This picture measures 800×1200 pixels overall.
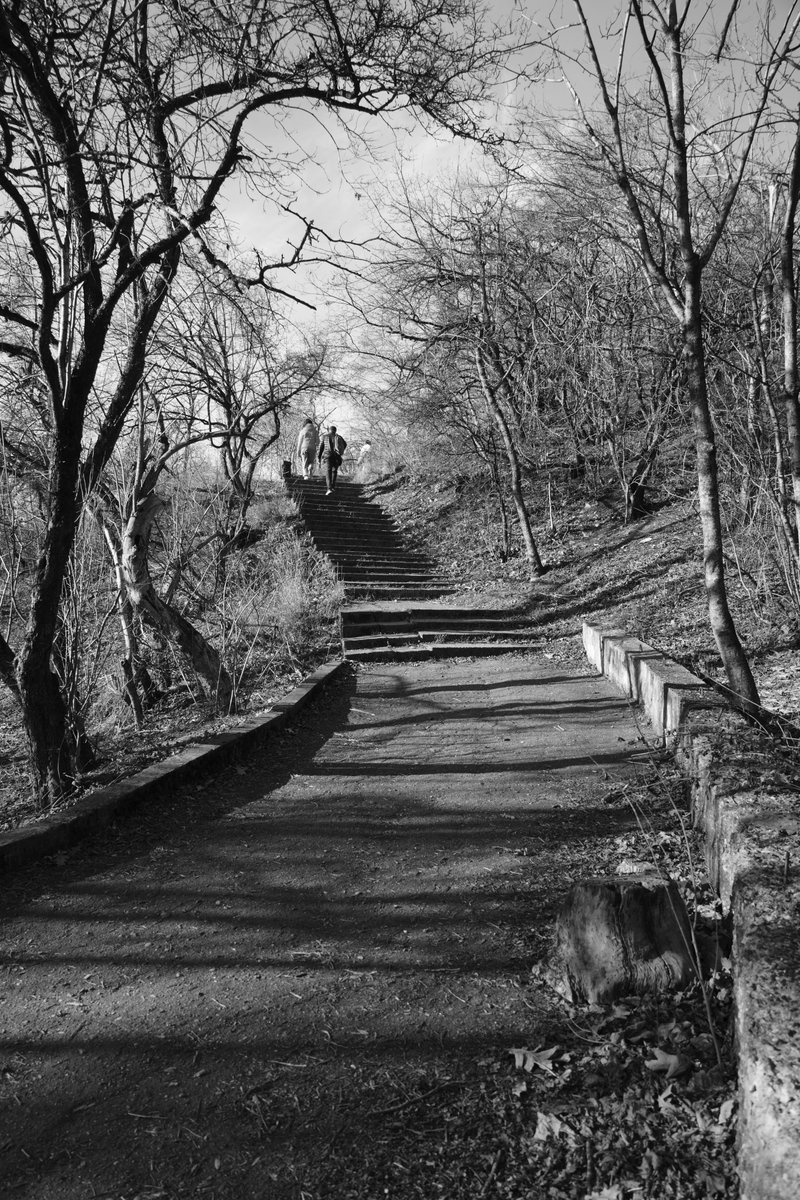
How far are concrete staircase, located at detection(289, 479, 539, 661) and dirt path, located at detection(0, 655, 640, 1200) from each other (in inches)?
217

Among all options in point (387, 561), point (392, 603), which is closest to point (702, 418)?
point (392, 603)

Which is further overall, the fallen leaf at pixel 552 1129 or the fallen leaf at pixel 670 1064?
the fallen leaf at pixel 670 1064

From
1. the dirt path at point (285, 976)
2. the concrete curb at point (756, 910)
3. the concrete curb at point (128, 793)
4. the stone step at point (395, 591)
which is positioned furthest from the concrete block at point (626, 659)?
the stone step at point (395, 591)

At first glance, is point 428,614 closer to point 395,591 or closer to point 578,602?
point 395,591

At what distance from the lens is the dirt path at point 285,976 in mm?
2160

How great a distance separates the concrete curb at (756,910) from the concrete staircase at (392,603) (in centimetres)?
618

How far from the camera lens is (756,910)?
2408 millimetres

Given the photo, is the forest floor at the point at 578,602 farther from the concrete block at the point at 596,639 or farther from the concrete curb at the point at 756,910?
the concrete curb at the point at 756,910

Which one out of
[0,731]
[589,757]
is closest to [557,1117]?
[589,757]

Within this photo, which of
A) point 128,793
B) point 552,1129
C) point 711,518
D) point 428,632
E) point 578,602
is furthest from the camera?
point 578,602

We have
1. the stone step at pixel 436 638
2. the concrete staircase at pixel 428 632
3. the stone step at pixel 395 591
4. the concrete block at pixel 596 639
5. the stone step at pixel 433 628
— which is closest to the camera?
the concrete block at pixel 596 639

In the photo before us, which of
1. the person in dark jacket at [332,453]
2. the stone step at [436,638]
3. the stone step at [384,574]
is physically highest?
the person in dark jacket at [332,453]

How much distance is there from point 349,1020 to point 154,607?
6779 millimetres

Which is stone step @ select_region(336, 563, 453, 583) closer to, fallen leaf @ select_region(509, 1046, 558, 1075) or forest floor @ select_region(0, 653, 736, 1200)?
forest floor @ select_region(0, 653, 736, 1200)
